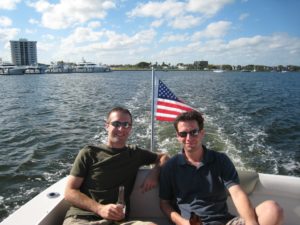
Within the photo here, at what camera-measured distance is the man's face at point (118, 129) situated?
2.96 meters

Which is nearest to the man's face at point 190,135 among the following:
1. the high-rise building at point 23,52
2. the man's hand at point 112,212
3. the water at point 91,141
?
the man's hand at point 112,212

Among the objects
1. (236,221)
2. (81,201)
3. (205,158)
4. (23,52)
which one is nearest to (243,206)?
(236,221)

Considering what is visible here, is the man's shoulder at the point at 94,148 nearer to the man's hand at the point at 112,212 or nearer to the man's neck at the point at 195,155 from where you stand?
the man's hand at the point at 112,212

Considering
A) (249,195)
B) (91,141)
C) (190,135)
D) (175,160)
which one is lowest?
(91,141)

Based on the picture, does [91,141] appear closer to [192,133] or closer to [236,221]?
[192,133]

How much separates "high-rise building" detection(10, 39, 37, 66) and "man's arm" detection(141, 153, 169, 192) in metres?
135

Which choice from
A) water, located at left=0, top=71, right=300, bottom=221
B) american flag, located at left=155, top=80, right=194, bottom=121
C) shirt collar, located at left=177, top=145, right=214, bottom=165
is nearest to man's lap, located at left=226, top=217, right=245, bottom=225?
shirt collar, located at left=177, top=145, right=214, bottom=165

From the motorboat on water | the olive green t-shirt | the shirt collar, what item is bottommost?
the motorboat on water

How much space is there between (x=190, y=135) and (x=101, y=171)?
0.85 meters

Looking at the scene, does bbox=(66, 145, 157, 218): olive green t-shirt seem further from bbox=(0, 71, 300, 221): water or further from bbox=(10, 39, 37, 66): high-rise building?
bbox=(10, 39, 37, 66): high-rise building

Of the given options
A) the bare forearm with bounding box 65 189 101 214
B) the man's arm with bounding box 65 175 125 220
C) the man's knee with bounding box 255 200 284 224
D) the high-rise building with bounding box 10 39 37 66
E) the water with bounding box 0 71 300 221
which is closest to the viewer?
the man's knee with bounding box 255 200 284 224

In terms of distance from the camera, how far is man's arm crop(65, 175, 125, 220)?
2543 millimetres

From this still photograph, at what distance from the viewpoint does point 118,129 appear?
9.72 feet

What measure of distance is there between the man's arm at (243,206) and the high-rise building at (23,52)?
136 metres
